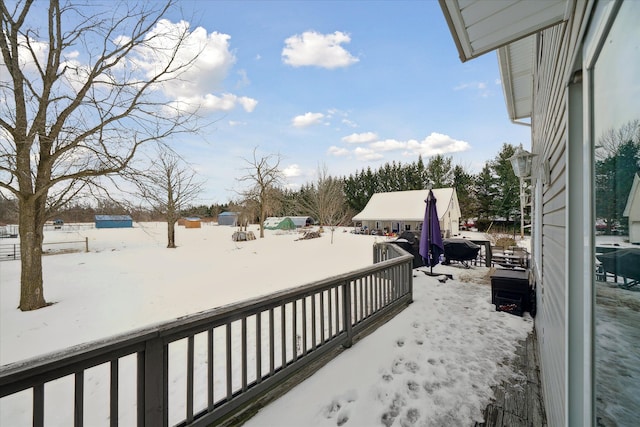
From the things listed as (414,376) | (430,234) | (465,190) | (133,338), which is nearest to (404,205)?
(465,190)

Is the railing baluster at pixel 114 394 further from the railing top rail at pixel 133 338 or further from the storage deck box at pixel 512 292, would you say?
the storage deck box at pixel 512 292

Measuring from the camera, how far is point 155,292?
828 centimetres

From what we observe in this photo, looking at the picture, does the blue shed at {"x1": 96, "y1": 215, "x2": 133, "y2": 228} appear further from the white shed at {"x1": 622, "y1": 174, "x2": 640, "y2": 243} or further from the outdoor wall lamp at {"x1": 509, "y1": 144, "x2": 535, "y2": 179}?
the white shed at {"x1": 622, "y1": 174, "x2": 640, "y2": 243}

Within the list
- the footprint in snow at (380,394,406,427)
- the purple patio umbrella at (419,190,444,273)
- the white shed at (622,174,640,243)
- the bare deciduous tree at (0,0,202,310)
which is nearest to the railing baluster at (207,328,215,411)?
the footprint in snow at (380,394,406,427)

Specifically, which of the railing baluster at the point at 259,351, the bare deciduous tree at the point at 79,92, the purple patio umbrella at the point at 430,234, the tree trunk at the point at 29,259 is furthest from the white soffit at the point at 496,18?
the tree trunk at the point at 29,259

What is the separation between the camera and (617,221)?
80cm

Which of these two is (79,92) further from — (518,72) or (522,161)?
(522,161)

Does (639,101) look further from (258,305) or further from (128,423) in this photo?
(128,423)

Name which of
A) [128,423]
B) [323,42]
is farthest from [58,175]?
[323,42]

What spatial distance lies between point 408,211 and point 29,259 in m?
24.7

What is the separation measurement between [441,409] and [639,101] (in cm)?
270

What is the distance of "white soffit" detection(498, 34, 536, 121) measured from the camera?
4262 millimetres

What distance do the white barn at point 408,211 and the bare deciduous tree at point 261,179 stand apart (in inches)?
378

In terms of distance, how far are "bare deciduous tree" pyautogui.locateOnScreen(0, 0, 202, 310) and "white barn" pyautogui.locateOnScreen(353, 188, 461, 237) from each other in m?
21.2
